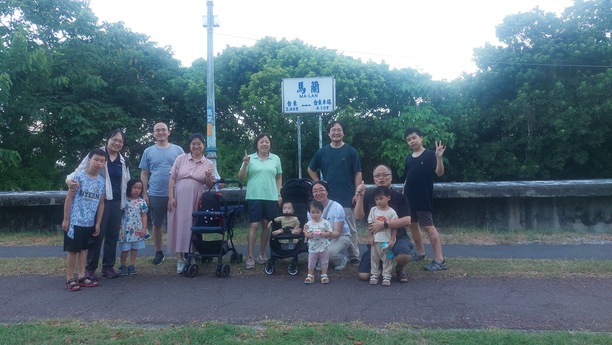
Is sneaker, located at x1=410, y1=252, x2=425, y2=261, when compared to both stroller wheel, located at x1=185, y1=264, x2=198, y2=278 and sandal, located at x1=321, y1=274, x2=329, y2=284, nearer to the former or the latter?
sandal, located at x1=321, y1=274, x2=329, y2=284

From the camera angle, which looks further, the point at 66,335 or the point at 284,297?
the point at 284,297

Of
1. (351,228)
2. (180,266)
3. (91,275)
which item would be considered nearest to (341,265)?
(351,228)

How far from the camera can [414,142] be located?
624cm

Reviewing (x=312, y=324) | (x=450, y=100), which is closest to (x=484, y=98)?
(x=450, y=100)

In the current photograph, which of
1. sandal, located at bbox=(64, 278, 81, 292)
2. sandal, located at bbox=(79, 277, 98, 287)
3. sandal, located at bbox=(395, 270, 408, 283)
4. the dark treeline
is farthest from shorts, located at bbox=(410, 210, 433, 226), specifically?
the dark treeline

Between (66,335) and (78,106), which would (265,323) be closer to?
(66,335)

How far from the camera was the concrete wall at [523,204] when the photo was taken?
9.28m

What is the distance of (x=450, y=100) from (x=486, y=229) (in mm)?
11816

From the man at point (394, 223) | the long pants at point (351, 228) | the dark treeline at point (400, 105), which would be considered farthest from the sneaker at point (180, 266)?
the dark treeline at point (400, 105)

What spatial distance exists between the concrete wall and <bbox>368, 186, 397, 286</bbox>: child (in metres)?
3.75

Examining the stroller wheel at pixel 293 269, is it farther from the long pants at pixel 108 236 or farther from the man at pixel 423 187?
the long pants at pixel 108 236

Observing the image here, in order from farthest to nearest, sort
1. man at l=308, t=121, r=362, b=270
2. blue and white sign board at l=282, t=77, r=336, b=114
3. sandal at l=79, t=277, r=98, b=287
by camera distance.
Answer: blue and white sign board at l=282, t=77, r=336, b=114, man at l=308, t=121, r=362, b=270, sandal at l=79, t=277, r=98, b=287

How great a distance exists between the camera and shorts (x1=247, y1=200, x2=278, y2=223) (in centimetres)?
643

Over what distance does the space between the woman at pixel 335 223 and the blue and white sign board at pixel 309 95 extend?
3078 millimetres
